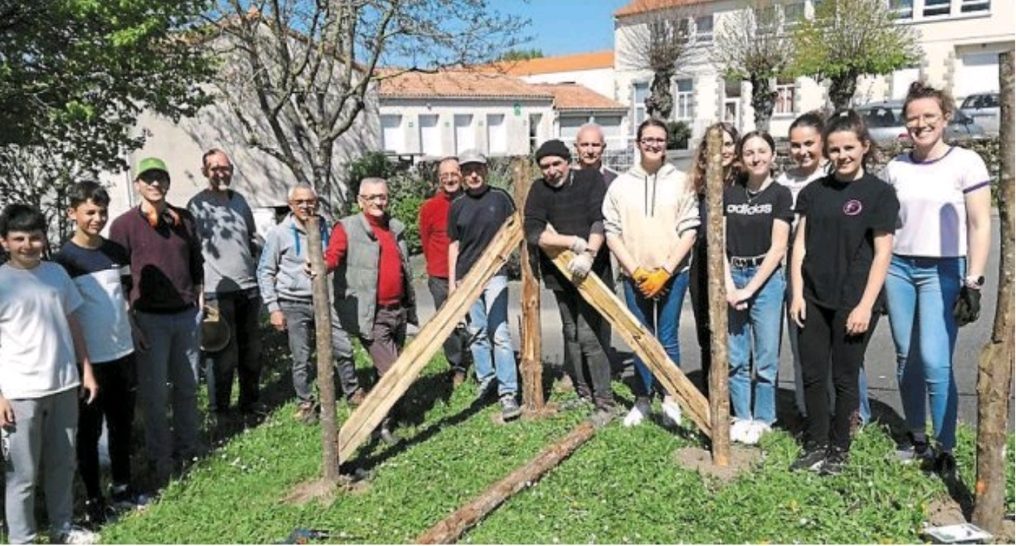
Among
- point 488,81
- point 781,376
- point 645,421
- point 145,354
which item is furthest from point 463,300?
point 488,81

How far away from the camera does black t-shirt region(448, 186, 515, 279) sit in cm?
606

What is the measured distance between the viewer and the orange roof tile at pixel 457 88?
31.9 meters

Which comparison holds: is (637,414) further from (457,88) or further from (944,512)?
(457,88)

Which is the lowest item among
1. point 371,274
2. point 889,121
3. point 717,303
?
point 717,303

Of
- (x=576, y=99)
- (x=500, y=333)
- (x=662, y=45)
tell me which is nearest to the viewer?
(x=500, y=333)

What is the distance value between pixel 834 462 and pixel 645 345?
1251 millimetres

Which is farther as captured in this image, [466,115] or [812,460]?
[466,115]

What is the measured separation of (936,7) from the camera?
35.4m

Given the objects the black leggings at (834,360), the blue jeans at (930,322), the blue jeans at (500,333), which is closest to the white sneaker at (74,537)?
the blue jeans at (500,333)

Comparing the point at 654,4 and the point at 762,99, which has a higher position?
the point at 654,4

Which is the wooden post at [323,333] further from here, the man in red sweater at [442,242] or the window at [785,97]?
the window at [785,97]

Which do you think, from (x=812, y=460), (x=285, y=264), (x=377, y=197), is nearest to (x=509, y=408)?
(x=377, y=197)

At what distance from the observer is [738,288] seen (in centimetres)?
486

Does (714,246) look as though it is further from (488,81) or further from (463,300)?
(488,81)
